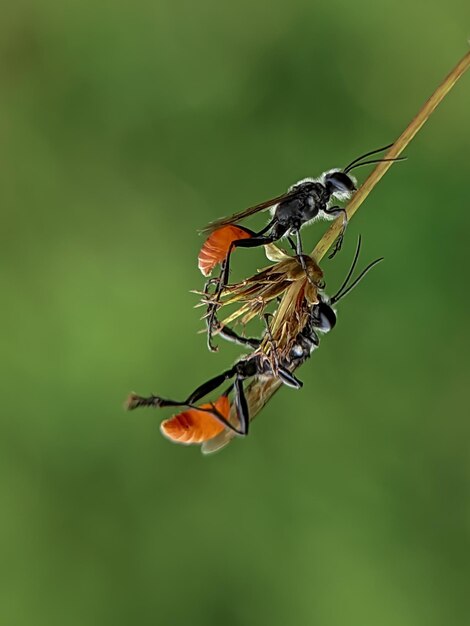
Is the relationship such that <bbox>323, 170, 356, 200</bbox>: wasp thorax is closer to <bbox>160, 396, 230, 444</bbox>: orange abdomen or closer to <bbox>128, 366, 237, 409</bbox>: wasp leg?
<bbox>128, 366, 237, 409</bbox>: wasp leg

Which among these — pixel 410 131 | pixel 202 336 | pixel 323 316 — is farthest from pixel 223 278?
pixel 202 336

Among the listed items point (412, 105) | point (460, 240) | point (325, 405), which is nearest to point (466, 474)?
point (325, 405)

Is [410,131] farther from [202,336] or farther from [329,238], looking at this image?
[202,336]

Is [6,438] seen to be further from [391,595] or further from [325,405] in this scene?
[391,595]

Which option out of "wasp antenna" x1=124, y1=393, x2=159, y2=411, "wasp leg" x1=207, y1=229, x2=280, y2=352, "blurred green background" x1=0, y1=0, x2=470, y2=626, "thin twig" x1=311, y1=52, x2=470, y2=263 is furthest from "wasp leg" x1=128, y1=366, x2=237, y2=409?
"blurred green background" x1=0, y1=0, x2=470, y2=626

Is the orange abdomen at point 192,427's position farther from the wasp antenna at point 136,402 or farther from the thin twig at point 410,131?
the thin twig at point 410,131

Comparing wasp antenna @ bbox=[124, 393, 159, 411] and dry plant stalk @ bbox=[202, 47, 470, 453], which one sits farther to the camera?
wasp antenna @ bbox=[124, 393, 159, 411]

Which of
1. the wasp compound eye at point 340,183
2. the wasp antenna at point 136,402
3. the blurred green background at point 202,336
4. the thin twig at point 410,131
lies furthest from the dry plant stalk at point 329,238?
the blurred green background at point 202,336
